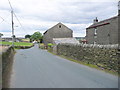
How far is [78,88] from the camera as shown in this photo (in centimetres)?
605

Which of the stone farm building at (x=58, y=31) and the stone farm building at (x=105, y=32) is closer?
the stone farm building at (x=105, y=32)

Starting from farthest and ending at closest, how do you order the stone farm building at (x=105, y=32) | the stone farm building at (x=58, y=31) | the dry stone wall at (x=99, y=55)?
the stone farm building at (x=58, y=31), the stone farm building at (x=105, y=32), the dry stone wall at (x=99, y=55)

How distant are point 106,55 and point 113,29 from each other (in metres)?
15.5

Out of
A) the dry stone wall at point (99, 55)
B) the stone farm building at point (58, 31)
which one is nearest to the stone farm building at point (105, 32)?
the dry stone wall at point (99, 55)

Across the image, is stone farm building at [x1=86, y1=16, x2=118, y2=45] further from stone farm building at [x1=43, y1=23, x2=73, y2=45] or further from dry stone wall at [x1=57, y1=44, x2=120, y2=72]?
stone farm building at [x1=43, y1=23, x2=73, y2=45]

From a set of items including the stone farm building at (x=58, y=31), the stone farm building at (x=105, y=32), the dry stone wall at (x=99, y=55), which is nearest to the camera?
the dry stone wall at (x=99, y=55)

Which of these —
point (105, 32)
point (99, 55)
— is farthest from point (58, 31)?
point (99, 55)

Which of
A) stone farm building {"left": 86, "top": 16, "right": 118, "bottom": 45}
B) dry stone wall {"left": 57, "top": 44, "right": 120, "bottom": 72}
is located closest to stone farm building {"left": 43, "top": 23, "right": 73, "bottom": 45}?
stone farm building {"left": 86, "top": 16, "right": 118, "bottom": 45}

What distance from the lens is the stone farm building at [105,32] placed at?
945 inches

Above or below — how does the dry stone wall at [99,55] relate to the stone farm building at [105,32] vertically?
below

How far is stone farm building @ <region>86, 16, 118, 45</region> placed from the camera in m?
24.0

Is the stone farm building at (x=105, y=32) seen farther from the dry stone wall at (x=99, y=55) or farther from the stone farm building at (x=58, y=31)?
the stone farm building at (x=58, y=31)

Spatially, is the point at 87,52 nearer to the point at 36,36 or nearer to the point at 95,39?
the point at 95,39

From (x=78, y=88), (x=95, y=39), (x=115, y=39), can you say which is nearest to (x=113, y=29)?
(x=115, y=39)
